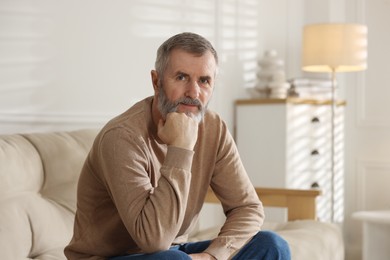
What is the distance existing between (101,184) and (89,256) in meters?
0.19

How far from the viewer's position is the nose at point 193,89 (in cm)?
177

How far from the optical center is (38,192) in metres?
2.31

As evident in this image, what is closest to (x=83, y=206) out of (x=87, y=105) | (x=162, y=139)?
(x=162, y=139)

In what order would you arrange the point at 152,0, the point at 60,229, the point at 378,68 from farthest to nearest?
the point at 378,68
the point at 152,0
the point at 60,229

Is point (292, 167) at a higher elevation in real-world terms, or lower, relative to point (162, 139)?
lower

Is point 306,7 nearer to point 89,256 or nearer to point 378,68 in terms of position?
point 378,68

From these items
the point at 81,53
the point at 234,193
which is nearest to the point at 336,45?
the point at 81,53

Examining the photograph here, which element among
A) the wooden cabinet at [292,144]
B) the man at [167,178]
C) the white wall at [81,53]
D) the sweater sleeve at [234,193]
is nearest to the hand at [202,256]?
the man at [167,178]

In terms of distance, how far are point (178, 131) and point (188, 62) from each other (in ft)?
0.63

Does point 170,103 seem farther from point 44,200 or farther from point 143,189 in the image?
point 44,200

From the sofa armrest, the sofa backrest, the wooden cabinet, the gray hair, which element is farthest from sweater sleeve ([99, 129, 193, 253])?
the wooden cabinet

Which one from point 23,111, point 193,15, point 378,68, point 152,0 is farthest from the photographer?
point 378,68

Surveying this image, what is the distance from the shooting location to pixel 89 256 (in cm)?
178

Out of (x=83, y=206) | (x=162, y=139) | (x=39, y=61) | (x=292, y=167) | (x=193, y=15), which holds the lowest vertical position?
(x=292, y=167)
